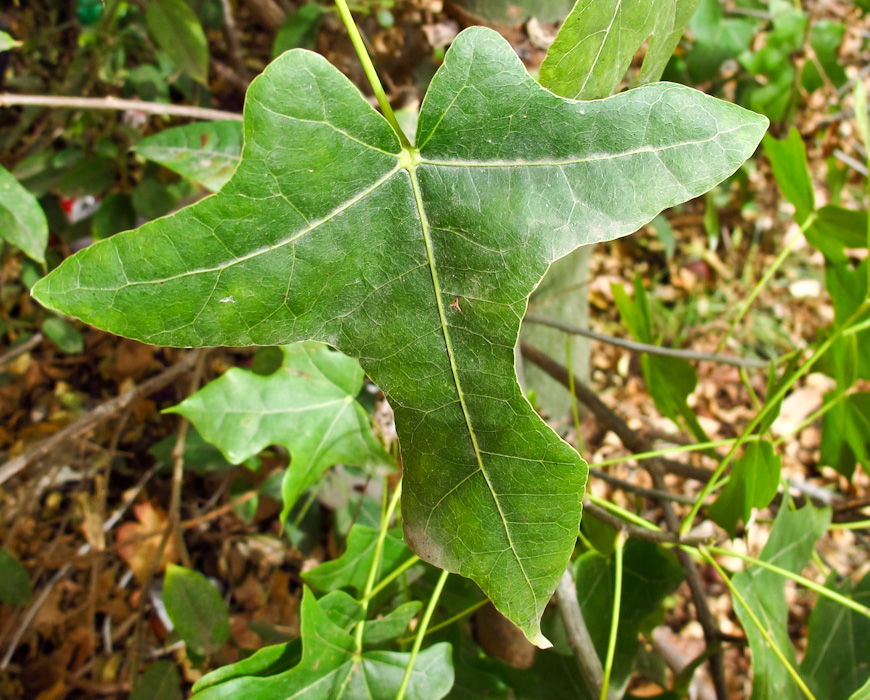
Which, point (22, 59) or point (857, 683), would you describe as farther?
point (22, 59)

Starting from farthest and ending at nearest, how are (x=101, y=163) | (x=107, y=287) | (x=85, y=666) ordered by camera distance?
1. (x=85, y=666)
2. (x=101, y=163)
3. (x=107, y=287)

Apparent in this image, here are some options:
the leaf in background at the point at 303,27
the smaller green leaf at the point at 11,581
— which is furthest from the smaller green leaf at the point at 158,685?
the leaf in background at the point at 303,27

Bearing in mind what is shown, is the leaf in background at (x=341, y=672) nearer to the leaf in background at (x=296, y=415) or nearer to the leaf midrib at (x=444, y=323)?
the leaf in background at (x=296, y=415)

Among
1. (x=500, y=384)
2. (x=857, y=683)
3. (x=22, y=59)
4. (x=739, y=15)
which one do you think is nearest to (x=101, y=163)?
(x=22, y=59)

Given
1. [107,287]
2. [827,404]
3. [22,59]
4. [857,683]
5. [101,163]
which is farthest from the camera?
[22,59]

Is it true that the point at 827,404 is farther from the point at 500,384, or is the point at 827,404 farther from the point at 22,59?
the point at 22,59

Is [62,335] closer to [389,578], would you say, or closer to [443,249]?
[389,578]

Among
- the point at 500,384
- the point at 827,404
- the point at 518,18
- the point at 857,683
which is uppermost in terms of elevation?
the point at 518,18
